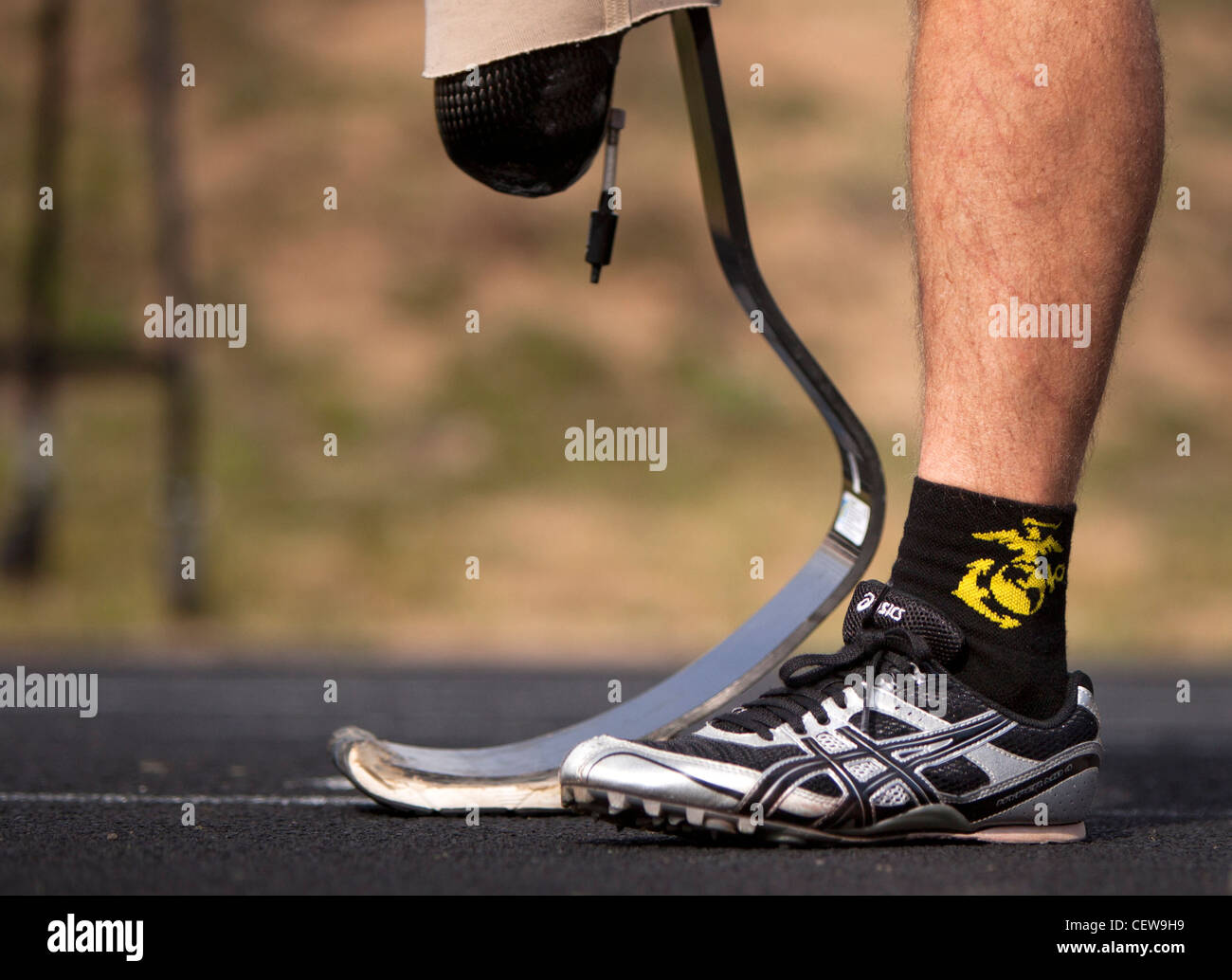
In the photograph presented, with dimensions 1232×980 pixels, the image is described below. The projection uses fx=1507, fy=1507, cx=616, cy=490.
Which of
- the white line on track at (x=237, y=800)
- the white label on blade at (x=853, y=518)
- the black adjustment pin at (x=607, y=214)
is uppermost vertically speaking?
the black adjustment pin at (x=607, y=214)

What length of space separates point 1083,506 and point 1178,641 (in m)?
2.69

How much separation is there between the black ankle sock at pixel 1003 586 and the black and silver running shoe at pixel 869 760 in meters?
0.03

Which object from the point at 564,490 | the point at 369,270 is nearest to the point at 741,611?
the point at 564,490

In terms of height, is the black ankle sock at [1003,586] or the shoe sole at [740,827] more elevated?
the black ankle sock at [1003,586]

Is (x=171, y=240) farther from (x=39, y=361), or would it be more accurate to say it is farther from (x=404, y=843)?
(x=404, y=843)

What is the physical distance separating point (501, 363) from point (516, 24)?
35.5 ft

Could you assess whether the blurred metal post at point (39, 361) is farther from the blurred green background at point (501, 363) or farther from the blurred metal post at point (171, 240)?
the blurred metal post at point (171, 240)

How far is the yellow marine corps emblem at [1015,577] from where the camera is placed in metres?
1.55

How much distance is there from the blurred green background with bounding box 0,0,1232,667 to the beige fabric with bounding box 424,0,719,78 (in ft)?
16.5

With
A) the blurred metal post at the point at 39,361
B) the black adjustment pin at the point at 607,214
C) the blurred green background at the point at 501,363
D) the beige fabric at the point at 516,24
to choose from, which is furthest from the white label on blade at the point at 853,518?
the blurred metal post at the point at 39,361

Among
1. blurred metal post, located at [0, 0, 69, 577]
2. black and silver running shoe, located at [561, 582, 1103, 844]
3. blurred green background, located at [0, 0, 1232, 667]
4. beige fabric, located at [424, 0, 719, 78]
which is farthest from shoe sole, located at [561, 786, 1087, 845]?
blurred metal post, located at [0, 0, 69, 577]

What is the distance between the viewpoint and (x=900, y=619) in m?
1.55

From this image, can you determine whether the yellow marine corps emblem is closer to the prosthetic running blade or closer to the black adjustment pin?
the prosthetic running blade

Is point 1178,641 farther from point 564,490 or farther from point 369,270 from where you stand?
point 369,270
